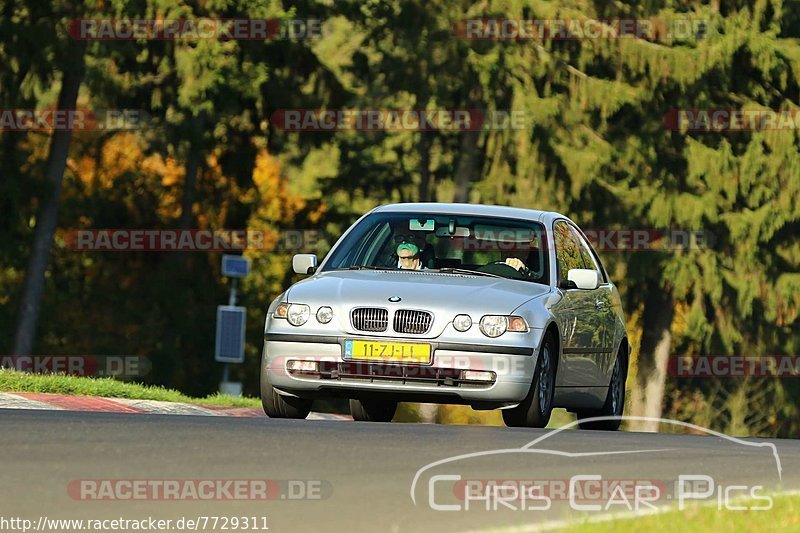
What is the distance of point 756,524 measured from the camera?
8.03m

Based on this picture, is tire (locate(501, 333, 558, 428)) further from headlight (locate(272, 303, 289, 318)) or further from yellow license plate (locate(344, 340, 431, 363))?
headlight (locate(272, 303, 289, 318))

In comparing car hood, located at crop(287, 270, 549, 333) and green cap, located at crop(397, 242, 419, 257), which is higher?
green cap, located at crop(397, 242, 419, 257)

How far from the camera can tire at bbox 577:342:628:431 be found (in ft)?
49.6

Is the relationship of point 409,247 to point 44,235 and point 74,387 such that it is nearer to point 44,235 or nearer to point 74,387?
point 74,387

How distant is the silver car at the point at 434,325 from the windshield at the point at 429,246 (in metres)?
0.01

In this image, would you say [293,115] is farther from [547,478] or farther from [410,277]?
[547,478]

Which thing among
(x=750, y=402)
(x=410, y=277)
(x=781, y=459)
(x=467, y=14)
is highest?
(x=467, y=14)

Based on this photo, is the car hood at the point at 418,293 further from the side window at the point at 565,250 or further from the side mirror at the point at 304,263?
the side window at the point at 565,250

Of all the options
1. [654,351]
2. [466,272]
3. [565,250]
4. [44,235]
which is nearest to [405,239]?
[466,272]

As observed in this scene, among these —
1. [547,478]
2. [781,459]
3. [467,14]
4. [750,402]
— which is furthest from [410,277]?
[750,402]

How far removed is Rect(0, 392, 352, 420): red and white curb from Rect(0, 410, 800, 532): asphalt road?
210 cm

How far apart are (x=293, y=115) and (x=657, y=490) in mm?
32891

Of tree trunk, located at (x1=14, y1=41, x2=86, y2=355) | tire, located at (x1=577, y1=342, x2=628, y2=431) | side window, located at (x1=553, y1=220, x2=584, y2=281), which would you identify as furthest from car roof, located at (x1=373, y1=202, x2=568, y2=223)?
tree trunk, located at (x1=14, y1=41, x2=86, y2=355)

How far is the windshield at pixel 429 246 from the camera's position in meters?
14.1
